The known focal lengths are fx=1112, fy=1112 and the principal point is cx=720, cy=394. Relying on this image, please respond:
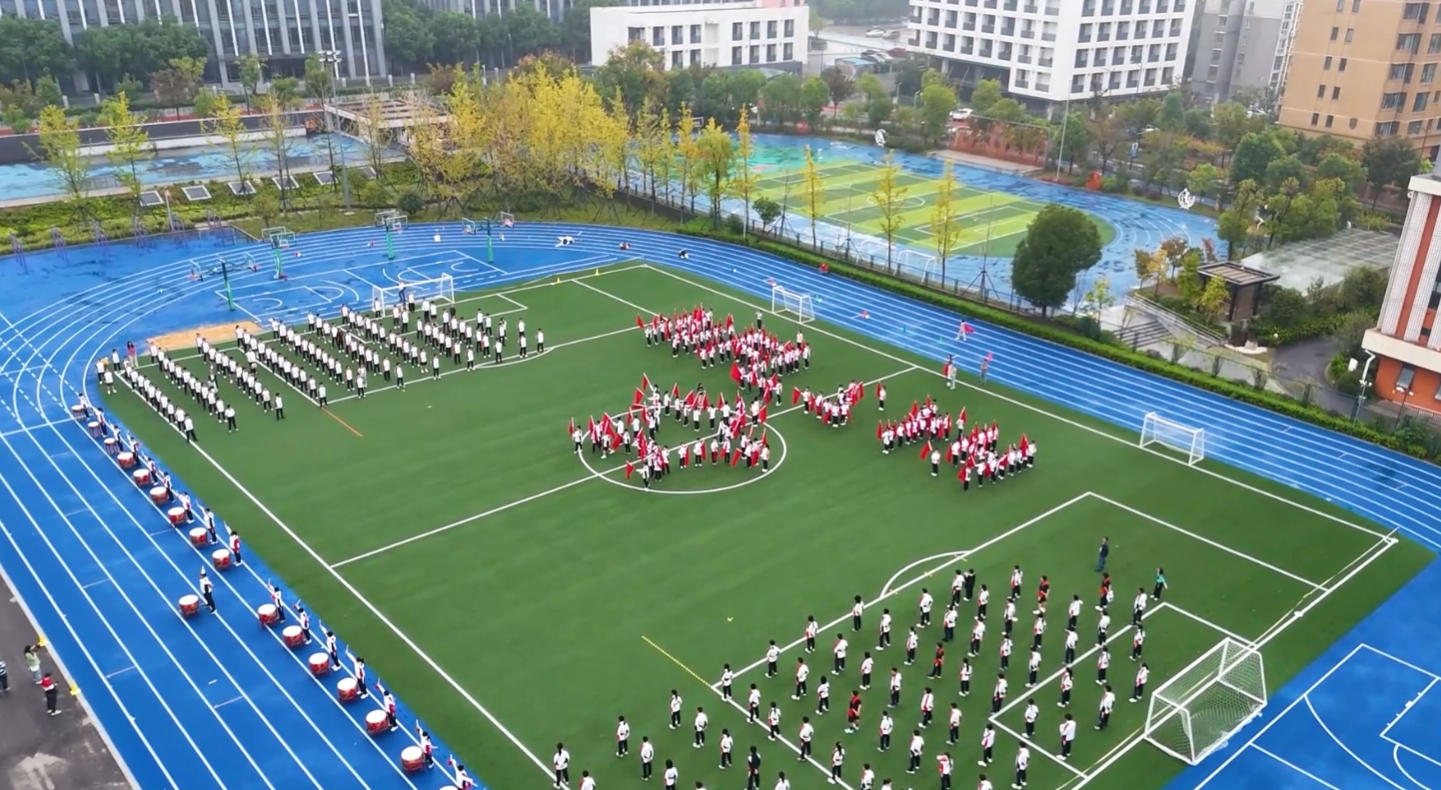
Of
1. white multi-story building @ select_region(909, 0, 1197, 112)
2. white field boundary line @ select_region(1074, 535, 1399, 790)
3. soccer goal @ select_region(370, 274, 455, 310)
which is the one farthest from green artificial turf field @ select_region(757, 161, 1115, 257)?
white field boundary line @ select_region(1074, 535, 1399, 790)

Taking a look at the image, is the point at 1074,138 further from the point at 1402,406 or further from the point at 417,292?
the point at 417,292

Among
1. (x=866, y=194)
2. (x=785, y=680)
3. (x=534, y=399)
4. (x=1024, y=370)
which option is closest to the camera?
(x=785, y=680)

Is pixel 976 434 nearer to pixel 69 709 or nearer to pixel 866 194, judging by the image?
pixel 69 709

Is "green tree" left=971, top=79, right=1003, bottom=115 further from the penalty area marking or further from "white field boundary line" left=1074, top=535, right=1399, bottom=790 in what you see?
"white field boundary line" left=1074, top=535, right=1399, bottom=790

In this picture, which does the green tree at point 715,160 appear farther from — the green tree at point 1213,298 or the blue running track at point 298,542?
the green tree at point 1213,298

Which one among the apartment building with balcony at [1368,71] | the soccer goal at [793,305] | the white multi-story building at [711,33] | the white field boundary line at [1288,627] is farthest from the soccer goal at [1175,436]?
the white multi-story building at [711,33]

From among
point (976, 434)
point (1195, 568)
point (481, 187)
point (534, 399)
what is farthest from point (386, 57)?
point (1195, 568)
